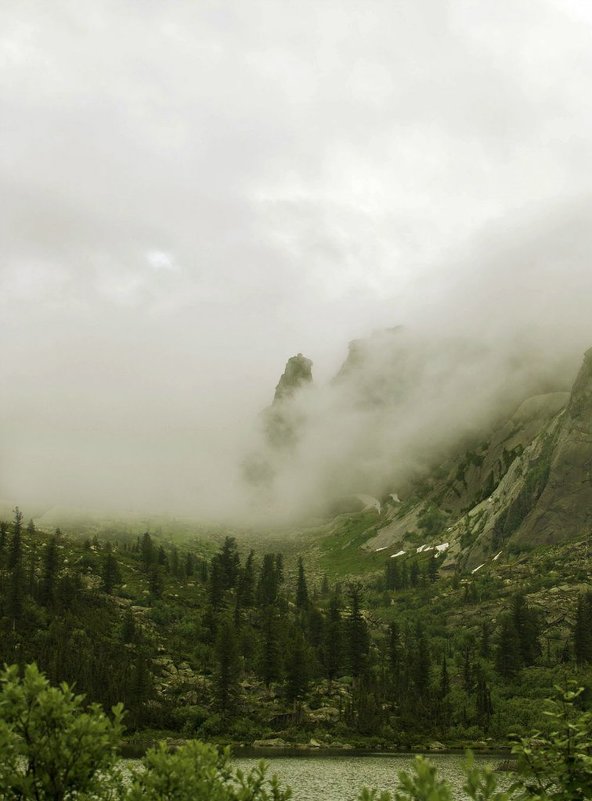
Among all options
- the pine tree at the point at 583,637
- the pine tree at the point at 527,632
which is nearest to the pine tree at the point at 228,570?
the pine tree at the point at 527,632

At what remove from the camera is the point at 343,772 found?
8119 centimetres

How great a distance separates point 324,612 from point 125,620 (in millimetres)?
63295

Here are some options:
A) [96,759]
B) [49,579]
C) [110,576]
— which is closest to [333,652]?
[110,576]

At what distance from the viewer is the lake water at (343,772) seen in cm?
6431

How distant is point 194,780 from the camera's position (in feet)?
61.4

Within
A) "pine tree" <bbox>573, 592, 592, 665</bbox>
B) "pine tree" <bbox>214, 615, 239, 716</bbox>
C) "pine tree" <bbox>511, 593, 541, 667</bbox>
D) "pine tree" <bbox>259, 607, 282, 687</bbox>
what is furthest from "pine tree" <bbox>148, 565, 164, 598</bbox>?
"pine tree" <bbox>573, 592, 592, 665</bbox>

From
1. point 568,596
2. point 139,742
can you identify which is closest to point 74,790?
point 139,742

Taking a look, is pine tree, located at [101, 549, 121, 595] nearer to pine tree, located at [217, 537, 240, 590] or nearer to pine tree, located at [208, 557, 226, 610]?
pine tree, located at [208, 557, 226, 610]

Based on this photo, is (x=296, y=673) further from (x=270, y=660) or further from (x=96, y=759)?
(x=96, y=759)

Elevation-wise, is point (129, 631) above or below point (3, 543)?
below

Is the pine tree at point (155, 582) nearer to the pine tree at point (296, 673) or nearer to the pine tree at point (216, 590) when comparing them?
the pine tree at point (216, 590)

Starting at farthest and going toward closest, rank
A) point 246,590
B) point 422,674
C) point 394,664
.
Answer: point 246,590 → point 394,664 → point 422,674

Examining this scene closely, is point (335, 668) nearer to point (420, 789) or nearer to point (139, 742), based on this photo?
point (139, 742)

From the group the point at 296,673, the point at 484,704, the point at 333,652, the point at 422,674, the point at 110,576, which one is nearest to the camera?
the point at 484,704
